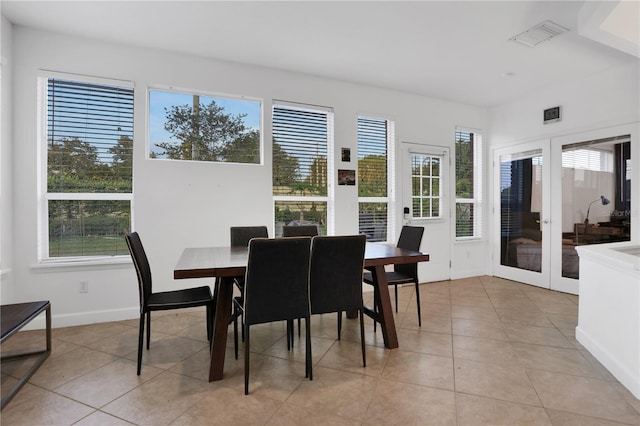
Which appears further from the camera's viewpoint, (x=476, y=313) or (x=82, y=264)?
(x=476, y=313)

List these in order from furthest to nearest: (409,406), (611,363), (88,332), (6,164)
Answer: (88,332) → (6,164) → (611,363) → (409,406)

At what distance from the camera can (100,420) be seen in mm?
1728

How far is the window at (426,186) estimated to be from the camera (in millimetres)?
4770

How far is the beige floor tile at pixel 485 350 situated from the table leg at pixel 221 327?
1756mm

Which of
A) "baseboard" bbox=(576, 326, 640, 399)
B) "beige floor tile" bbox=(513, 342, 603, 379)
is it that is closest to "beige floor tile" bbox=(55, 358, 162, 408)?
"beige floor tile" bbox=(513, 342, 603, 379)

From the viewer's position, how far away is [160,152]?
3.48m

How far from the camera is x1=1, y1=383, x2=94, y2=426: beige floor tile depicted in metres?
1.72

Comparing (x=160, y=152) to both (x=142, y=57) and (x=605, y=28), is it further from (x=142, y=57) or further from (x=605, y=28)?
(x=605, y=28)

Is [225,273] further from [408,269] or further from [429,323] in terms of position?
[429,323]

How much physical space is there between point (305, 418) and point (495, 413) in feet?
3.50

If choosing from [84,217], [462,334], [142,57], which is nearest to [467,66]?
[462,334]

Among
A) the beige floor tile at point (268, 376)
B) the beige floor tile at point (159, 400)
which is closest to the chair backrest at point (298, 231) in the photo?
the beige floor tile at point (268, 376)

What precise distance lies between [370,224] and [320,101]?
180cm

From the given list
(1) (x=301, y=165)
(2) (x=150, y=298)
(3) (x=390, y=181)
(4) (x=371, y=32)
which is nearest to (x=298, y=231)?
(1) (x=301, y=165)
